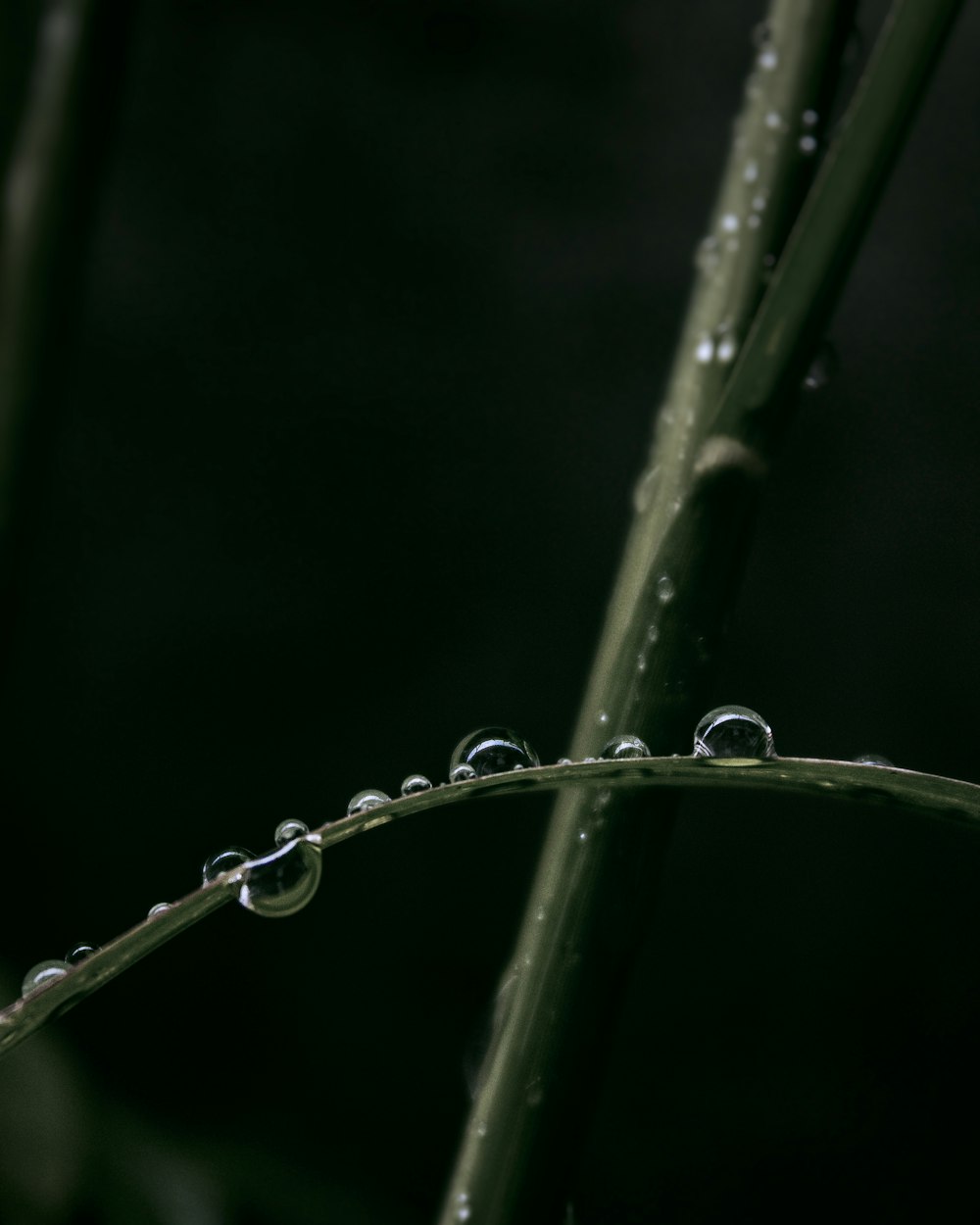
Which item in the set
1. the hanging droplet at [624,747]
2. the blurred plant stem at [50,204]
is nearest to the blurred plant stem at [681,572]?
the hanging droplet at [624,747]

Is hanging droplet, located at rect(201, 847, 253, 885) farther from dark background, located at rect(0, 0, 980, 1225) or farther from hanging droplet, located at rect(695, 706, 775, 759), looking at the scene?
dark background, located at rect(0, 0, 980, 1225)

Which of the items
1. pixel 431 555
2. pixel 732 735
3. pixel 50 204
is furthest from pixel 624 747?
pixel 431 555

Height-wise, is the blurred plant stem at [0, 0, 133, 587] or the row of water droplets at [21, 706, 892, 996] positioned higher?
the blurred plant stem at [0, 0, 133, 587]

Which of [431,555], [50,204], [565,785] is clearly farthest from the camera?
[431,555]

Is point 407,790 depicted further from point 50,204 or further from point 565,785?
point 50,204

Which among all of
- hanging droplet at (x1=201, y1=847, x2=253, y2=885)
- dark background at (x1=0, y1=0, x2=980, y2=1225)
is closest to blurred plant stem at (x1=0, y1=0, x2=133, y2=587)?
hanging droplet at (x1=201, y1=847, x2=253, y2=885)

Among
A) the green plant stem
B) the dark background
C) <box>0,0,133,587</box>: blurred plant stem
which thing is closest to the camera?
the green plant stem

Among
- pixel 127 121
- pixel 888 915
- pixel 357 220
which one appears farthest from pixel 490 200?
pixel 888 915
